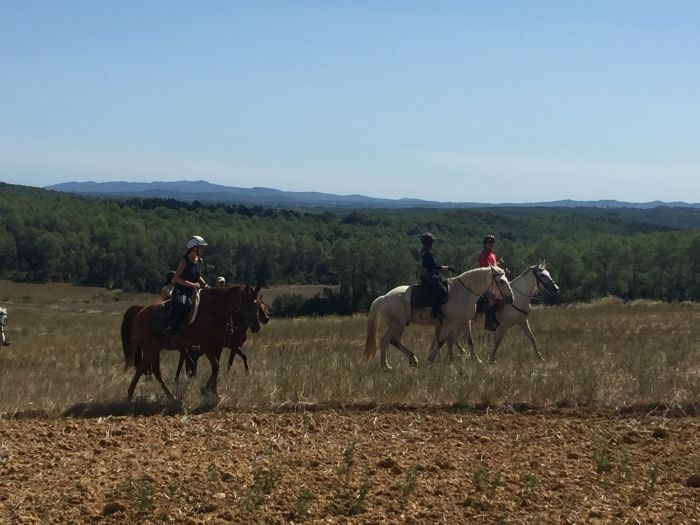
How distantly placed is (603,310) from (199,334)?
857 inches

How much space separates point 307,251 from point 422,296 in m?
78.7

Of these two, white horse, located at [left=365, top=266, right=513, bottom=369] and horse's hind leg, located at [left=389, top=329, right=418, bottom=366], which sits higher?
white horse, located at [left=365, top=266, right=513, bottom=369]

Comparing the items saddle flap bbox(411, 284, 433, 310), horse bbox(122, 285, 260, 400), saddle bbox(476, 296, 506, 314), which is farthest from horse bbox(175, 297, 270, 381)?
saddle bbox(476, 296, 506, 314)

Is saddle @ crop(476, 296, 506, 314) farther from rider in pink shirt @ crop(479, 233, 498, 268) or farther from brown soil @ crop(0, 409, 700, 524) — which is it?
brown soil @ crop(0, 409, 700, 524)

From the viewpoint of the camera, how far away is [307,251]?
9250cm

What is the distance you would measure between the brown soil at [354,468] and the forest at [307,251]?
22160 millimetres

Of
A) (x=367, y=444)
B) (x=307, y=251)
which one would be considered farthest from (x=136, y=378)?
(x=307, y=251)

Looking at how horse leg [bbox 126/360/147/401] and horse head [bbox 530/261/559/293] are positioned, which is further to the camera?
horse head [bbox 530/261/559/293]

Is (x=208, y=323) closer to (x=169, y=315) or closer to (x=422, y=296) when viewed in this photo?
(x=169, y=315)

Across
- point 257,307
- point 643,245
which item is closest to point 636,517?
point 257,307

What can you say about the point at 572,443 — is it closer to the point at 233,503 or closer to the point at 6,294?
the point at 233,503

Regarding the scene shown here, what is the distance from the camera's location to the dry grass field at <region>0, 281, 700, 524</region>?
6238 mm

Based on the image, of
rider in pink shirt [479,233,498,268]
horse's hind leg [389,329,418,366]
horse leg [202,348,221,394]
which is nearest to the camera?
horse leg [202,348,221,394]

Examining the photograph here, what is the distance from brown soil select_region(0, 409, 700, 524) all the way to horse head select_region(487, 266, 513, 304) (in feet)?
16.7
